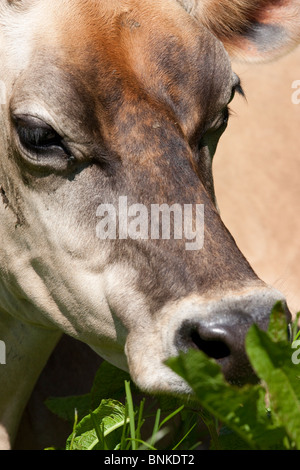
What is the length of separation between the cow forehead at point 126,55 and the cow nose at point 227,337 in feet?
2.49

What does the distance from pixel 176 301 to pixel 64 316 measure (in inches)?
21.9

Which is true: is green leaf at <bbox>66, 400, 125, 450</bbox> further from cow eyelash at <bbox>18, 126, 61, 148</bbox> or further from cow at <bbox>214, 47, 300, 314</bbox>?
cow at <bbox>214, 47, 300, 314</bbox>

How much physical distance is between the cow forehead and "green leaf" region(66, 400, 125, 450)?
0.94 meters

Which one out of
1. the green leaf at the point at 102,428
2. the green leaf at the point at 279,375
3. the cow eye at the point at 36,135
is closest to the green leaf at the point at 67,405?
the green leaf at the point at 102,428

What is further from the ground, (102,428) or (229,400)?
(229,400)

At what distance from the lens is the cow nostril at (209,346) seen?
212cm

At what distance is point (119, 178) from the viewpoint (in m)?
2.41

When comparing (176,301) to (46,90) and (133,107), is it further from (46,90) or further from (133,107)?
(46,90)

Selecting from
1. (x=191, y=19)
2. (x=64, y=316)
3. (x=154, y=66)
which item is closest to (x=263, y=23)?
(x=191, y=19)

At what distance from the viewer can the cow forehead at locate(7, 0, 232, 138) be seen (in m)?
2.45

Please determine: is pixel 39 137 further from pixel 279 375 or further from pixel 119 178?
pixel 279 375

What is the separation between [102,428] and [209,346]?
1.36 feet

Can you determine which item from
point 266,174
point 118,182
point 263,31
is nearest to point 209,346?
point 118,182
